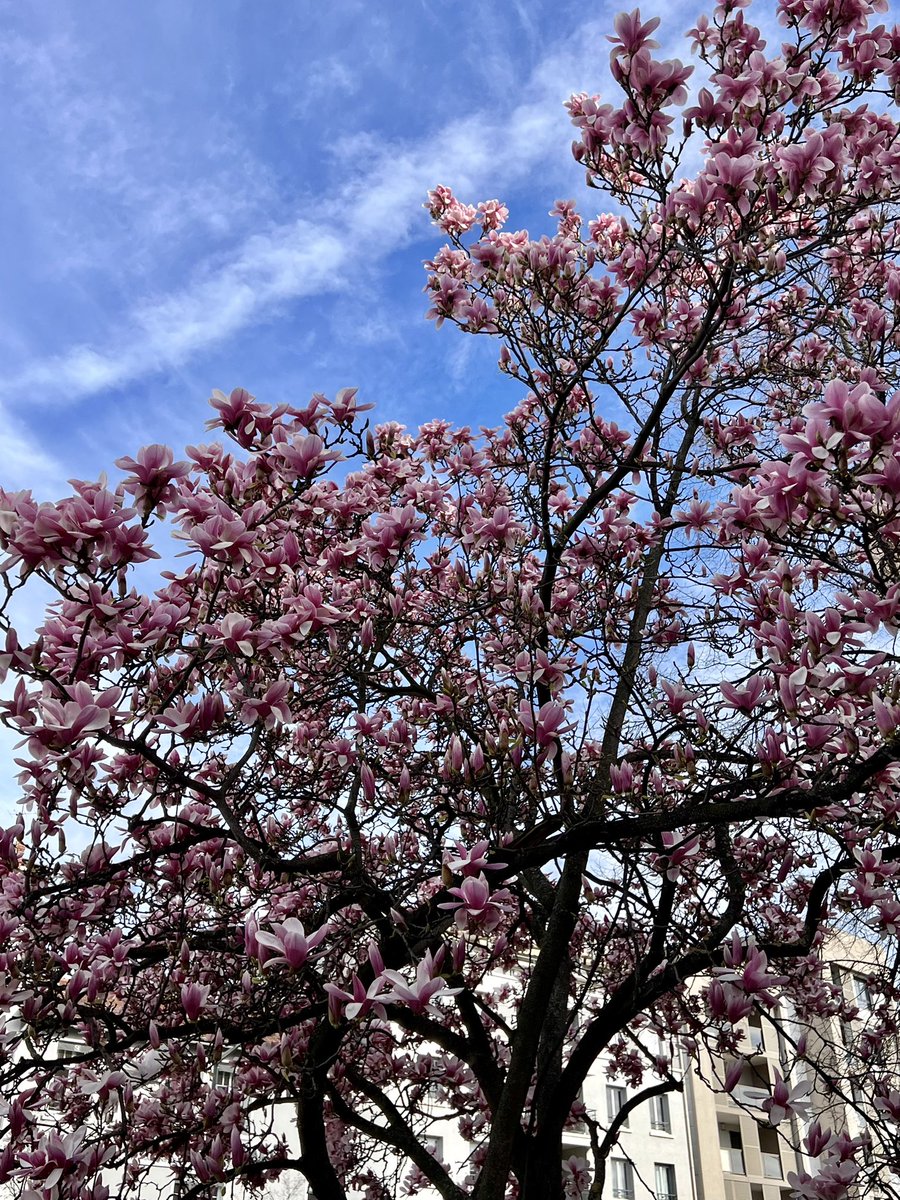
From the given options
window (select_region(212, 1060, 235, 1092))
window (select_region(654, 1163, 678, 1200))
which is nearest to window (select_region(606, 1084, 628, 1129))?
window (select_region(654, 1163, 678, 1200))

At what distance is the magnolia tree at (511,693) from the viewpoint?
3176mm

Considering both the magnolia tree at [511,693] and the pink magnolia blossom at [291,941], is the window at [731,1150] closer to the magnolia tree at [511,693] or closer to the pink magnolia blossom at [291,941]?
the magnolia tree at [511,693]

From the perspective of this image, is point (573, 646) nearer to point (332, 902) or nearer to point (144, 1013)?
point (332, 902)

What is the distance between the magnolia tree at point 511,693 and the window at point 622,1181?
22.1m

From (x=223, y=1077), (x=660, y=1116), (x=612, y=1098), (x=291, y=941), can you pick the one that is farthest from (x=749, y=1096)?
(x=660, y=1116)

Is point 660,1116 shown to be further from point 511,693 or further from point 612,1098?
point 511,693

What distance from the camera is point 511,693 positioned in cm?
399

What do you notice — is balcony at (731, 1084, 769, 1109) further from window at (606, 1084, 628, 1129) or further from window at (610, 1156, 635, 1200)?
window at (610, 1156, 635, 1200)

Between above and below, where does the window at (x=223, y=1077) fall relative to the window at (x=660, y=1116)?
below

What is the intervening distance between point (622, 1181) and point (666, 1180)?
3.74ft

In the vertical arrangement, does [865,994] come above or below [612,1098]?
below

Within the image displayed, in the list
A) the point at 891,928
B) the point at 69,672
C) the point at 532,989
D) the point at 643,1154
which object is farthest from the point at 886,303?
the point at 643,1154

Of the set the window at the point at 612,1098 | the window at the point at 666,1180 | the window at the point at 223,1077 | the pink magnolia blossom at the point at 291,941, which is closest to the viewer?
the pink magnolia blossom at the point at 291,941

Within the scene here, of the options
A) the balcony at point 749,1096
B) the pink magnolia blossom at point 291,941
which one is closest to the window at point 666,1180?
the balcony at point 749,1096
